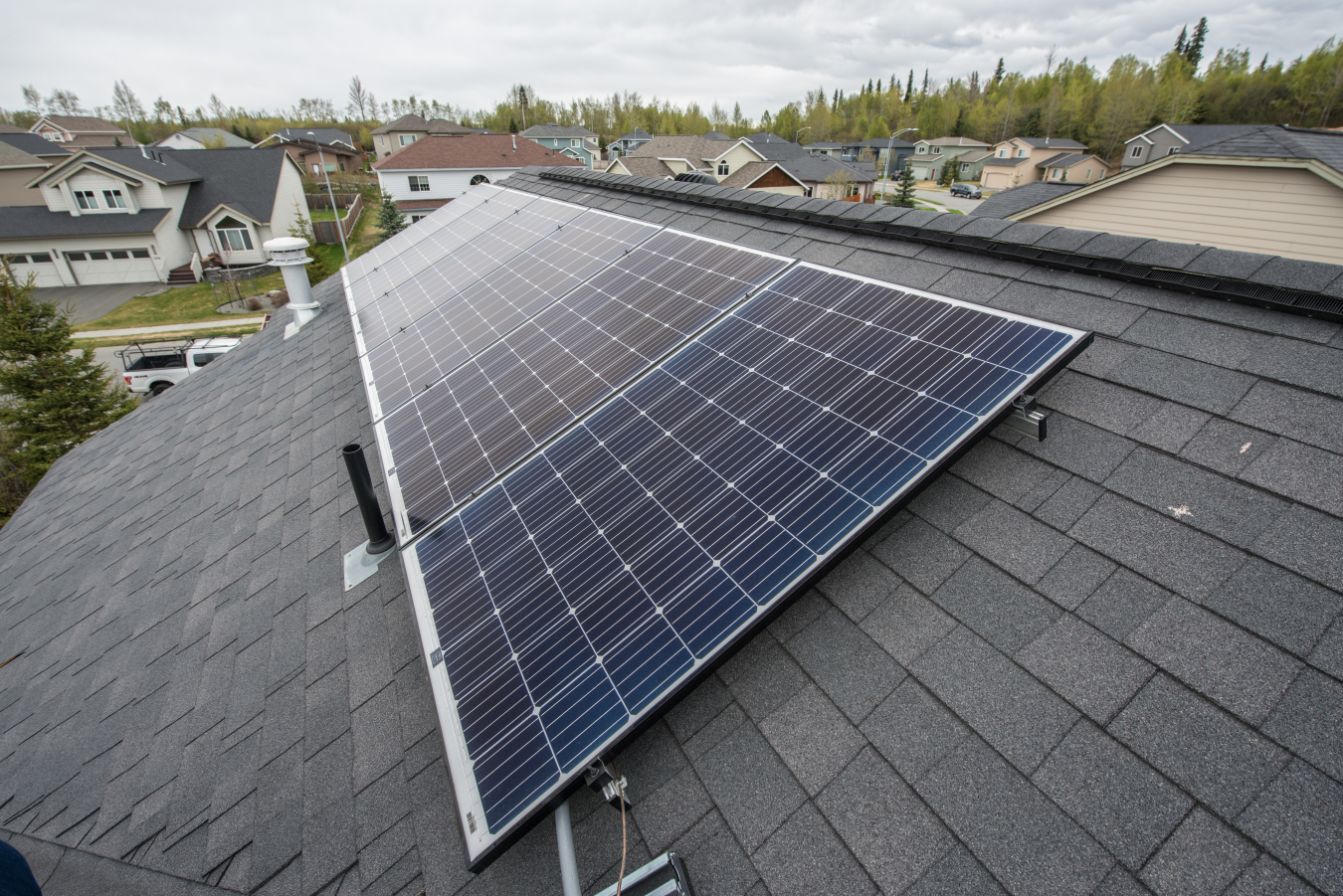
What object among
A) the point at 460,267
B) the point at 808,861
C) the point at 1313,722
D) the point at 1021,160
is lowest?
the point at 808,861

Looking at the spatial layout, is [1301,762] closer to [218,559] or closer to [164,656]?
[164,656]

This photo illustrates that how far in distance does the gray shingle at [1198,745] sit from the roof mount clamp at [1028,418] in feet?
5.12

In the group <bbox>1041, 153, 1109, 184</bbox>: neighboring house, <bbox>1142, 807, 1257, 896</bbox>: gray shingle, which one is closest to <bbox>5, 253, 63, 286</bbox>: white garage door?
<bbox>1142, 807, 1257, 896</bbox>: gray shingle

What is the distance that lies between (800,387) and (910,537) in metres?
1.28

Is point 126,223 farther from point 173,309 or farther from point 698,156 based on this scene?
point 698,156

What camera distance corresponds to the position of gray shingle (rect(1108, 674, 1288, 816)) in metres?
2.22

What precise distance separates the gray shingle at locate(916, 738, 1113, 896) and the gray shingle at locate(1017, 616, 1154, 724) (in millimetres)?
474

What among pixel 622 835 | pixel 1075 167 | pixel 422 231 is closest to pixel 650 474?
pixel 622 835

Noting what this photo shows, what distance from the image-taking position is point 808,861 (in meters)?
2.50

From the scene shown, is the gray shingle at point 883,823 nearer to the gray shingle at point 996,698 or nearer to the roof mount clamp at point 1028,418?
the gray shingle at point 996,698

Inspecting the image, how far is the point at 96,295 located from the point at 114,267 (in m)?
3.57

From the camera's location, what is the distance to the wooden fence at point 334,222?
5312 cm

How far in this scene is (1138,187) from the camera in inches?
640

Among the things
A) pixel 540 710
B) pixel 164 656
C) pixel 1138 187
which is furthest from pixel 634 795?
pixel 1138 187
